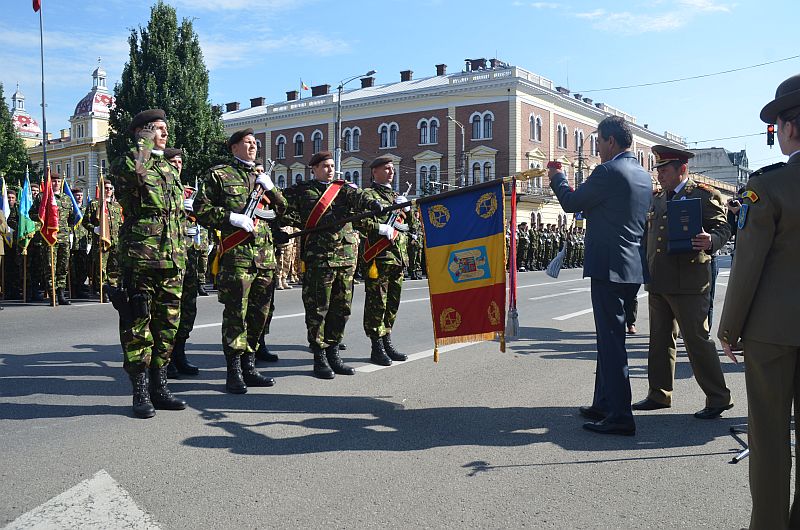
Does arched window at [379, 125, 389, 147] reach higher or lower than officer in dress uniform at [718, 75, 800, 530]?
higher

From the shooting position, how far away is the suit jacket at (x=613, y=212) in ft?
16.9

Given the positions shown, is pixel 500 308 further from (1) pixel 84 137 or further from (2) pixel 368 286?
(1) pixel 84 137

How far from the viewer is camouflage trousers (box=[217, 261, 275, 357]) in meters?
6.14

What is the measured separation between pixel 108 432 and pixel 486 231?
3279 mm

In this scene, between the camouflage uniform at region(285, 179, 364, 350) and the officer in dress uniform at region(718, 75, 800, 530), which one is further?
the camouflage uniform at region(285, 179, 364, 350)

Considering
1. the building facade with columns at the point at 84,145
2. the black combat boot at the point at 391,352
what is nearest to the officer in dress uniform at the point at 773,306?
the black combat boot at the point at 391,352

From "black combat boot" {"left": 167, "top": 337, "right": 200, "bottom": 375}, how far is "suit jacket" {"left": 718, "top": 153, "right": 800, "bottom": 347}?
17.3 feet

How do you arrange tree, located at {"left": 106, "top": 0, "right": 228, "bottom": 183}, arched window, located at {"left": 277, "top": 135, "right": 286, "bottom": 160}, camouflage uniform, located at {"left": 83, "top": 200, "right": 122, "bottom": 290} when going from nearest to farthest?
1. camouflage uniform, located at {"left": 83, "top": 200, "right": 122, "bottom": 290}
2. tree, located at {"left": 106, "top": 0, "right": 228, "bottom": 183}
3. arched window, located at {"left": 277, "top": 135, "right": 286, "bottom": 160}

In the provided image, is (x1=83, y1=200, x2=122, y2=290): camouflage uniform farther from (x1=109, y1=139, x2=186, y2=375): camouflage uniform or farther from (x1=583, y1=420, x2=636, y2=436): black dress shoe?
(x1=583, y1=420, x2=636, y2=436): black dress shoe

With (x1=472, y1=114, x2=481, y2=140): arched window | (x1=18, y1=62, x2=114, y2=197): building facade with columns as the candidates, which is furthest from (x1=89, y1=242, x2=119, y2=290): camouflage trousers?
(x1=18, y1=62, x2=114, y2=197): building facade with columns

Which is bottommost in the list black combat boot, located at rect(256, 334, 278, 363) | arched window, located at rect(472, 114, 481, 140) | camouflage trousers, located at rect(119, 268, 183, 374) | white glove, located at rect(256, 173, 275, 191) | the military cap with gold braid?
black combat boot, located at rect(256, 334, 278, 363)

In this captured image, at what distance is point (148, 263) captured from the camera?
→ 5.38m

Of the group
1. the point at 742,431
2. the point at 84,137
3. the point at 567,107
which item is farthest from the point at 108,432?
the point at 84,137

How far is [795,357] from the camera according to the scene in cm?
320
